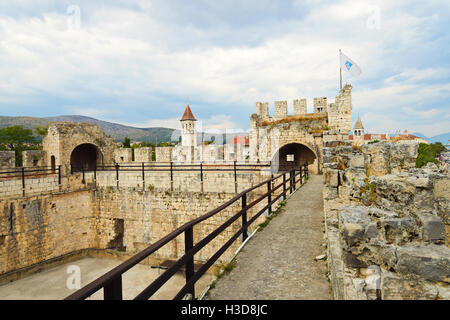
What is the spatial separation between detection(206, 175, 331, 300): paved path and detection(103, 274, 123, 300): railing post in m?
1.44

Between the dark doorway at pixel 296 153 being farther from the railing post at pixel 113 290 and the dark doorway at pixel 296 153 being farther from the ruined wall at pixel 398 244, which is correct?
the railing post at pixel 113 290

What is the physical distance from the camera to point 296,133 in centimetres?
1555

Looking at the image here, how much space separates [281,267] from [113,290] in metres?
2.53

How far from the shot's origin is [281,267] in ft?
12.2

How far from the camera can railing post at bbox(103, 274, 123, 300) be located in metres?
1.81

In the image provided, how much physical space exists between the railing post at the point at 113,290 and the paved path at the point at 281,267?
4.73 feet

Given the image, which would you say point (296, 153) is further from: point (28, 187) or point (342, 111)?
point (28, 187)

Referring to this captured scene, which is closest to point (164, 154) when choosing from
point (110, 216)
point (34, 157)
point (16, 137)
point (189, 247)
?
point (110, 216)

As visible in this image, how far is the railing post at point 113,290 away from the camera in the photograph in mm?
1808

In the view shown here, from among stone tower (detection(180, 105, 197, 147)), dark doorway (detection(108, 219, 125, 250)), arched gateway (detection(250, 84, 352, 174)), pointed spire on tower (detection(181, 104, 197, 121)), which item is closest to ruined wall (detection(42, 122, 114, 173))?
dark doorway (detection(108, 219, 125, 250))

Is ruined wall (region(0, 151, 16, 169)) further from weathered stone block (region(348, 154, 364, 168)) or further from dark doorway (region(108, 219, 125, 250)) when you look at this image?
weathered stone block (region(348, 154, 364, 168))

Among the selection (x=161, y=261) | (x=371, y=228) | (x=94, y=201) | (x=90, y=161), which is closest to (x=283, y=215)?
(x=371, y=228)

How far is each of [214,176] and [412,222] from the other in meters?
8.64

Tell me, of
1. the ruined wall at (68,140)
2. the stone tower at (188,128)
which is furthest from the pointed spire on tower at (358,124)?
the ruined wall at (68,140)
